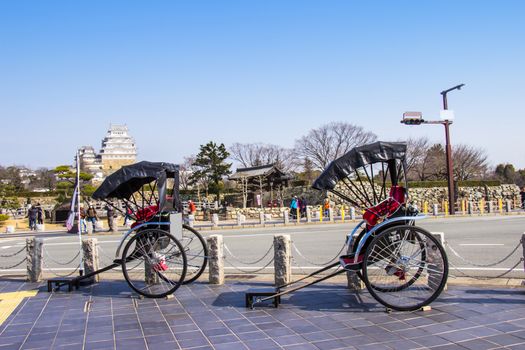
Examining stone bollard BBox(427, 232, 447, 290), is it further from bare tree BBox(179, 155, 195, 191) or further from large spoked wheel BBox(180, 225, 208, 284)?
bare tree BBox(179, 155, 195, 191)

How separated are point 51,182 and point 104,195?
66102mm

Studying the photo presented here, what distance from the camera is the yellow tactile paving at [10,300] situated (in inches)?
261

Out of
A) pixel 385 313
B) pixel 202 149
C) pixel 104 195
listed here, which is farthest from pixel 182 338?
pixel 202 149

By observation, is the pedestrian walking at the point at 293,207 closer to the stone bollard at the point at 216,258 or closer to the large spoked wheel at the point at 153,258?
the stone bollard at the point at 216,258

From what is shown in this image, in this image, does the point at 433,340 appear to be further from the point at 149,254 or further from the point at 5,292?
the point at 5,292

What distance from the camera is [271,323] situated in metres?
5.48

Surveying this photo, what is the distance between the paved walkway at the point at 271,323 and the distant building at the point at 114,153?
307 feet

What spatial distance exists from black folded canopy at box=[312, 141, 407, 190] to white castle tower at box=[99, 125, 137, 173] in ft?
313

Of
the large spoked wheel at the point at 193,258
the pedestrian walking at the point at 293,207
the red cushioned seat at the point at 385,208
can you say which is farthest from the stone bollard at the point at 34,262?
the pedestrian walking at the point at 293,207

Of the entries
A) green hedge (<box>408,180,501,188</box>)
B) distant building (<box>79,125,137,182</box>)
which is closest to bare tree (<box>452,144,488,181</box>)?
green hedge (<box>408,180,501,188</box>)

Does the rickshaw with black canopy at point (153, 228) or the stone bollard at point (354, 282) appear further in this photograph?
the rickshaw with black canopy at point (153, 228)

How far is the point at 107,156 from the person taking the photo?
97.3 m

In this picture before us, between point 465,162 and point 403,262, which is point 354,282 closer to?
point 403,262

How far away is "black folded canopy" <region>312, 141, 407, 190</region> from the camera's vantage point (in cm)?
613
